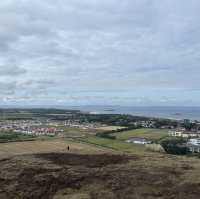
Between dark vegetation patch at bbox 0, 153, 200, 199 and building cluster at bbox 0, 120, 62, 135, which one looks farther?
building cluster at bbox 0, 120, 62, 135

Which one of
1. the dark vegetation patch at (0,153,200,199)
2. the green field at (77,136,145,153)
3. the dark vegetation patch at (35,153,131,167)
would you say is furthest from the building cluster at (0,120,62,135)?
the dark vegetation patch at (0,153,200,199)

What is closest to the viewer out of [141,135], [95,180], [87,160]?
[95,180]

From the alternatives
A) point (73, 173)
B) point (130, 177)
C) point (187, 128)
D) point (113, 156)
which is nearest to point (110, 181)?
point (130, 177)

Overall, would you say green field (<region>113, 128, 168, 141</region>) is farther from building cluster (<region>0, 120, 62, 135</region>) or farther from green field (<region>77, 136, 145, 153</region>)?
building cluster (<region>0, 120, 62, 135</region>)

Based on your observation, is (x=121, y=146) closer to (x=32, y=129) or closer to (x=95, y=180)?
(x=95, y=180)

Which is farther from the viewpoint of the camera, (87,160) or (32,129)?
(32,129)

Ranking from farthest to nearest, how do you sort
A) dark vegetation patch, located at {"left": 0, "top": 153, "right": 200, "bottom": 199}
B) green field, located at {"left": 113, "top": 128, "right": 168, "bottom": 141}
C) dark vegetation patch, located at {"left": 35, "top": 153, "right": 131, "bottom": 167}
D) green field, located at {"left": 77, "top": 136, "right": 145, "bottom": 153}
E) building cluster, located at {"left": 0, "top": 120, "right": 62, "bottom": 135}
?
building cluster, located at {"left": 0, "top": 120, "right": 62, "bottom": 135} → green field, located at {"left": 113, "top": 128, "right": 168, "bottom": 141} → green field, located at {"left": 77, "top": 136, "right": 145, "bottom": 153} → dark vegetation patch, located at {"left": 35, "top": 153, "right": 131, "bottom": 167} → dark vegetation patch, located at {"left": 0, "top": 153, "right": 200, "bottom": 199}

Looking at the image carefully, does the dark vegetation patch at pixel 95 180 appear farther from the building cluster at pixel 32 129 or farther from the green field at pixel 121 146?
the building cluster at pixel 32 129

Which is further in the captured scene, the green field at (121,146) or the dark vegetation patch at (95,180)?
the green field at (121,146)

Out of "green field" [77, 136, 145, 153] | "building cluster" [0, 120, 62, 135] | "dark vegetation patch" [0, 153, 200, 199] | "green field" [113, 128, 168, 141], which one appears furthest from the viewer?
"building cluster" [0, 120, 62, 135]

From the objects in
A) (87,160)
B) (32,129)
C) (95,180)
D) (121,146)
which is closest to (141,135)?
(121,146)

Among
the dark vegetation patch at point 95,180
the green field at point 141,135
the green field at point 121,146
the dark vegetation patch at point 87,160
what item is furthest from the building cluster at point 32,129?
the dark vegetation patch at point 95,180
